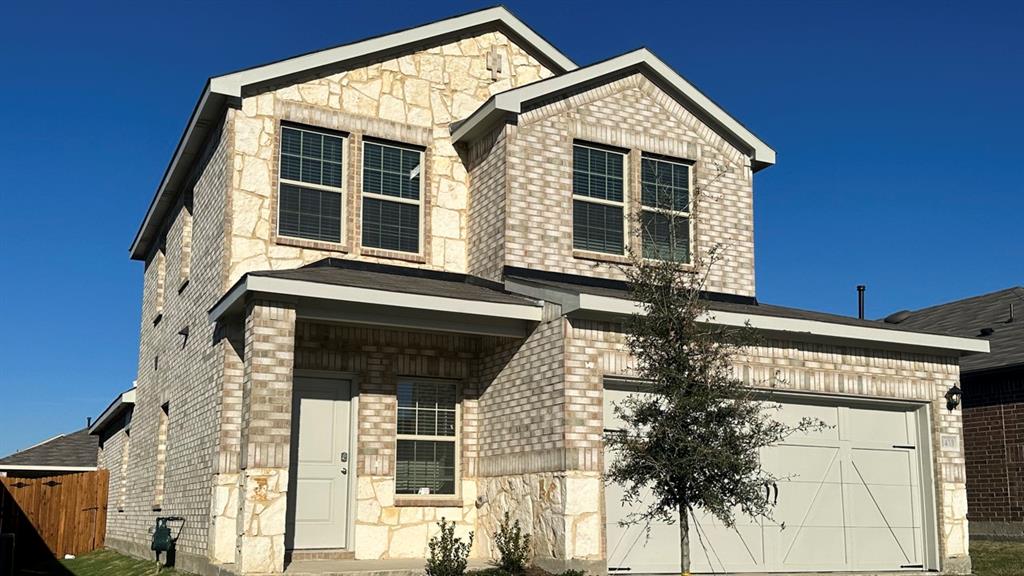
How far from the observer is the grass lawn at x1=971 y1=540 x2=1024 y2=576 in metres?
15.1

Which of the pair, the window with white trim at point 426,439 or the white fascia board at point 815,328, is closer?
the white fascia board at point 815,328

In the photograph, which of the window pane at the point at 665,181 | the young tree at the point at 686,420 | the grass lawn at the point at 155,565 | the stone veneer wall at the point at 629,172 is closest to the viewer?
the young tree at the point at 686,420

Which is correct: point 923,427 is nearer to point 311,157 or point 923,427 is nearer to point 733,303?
point 733,303

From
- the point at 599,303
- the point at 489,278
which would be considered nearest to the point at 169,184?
the point at 489,278

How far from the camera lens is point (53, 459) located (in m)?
31.2

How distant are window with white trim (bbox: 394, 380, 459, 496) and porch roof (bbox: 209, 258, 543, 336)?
63.9 inches

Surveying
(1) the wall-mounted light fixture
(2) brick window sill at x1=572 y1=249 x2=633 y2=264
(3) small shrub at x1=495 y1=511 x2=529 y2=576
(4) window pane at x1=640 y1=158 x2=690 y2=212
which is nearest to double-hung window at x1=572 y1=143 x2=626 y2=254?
(2) brick window sill at x1=572 y1=249 x2=633 y2=264

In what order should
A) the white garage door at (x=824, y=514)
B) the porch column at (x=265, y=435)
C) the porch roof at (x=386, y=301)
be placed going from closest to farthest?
the porch column at (x=265, y=435) < the porch roof at (x=386, y=301) < the white garage door at (x=824, y=514)

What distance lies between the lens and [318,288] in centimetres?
1218

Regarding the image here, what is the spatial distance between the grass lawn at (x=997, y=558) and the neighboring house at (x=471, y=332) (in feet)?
2.40

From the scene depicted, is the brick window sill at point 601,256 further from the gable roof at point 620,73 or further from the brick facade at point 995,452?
the brick facade at point 995,452

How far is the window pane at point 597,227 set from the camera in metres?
15.5

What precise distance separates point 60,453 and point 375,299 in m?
23.4

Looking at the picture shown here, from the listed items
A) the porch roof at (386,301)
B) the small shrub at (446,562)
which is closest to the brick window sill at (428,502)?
the small shrub at (446,562)
